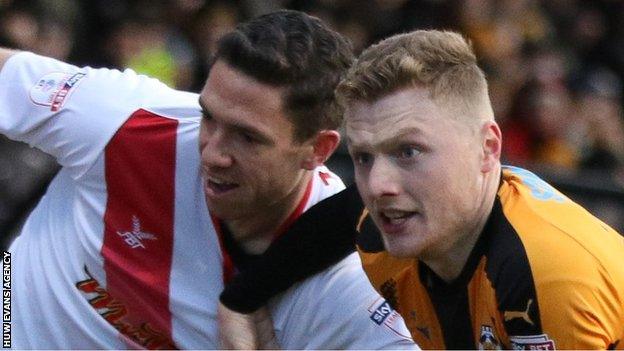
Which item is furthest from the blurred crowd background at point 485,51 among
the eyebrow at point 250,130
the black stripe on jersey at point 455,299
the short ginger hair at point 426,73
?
the short ginger hair at point 426,73

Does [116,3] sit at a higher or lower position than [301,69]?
lower

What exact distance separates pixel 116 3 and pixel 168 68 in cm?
51

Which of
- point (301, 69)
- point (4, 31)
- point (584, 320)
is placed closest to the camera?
point (584, 320)

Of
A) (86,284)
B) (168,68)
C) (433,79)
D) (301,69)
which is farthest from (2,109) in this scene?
(168,68)

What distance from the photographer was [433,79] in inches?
136

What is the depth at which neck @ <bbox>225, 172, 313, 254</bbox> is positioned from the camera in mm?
4094

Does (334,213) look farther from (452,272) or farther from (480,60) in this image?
(480,60)

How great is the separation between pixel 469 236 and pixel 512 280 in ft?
0.73

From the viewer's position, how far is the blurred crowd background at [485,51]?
7.05m

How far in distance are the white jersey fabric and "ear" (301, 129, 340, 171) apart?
13cm

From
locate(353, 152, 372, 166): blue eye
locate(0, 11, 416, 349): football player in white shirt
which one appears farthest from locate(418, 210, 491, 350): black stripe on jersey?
locate(353, 152, 372, 166): blue eye

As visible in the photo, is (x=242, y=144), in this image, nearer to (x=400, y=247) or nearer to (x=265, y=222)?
(x=265, y=222)

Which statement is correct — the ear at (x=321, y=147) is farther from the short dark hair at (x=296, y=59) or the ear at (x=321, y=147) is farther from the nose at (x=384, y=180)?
the nose at (x=384, y=180)

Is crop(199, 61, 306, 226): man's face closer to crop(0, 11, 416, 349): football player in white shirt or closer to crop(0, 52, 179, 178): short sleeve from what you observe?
crop(0, 11, 416, 349): football player in white shirt
